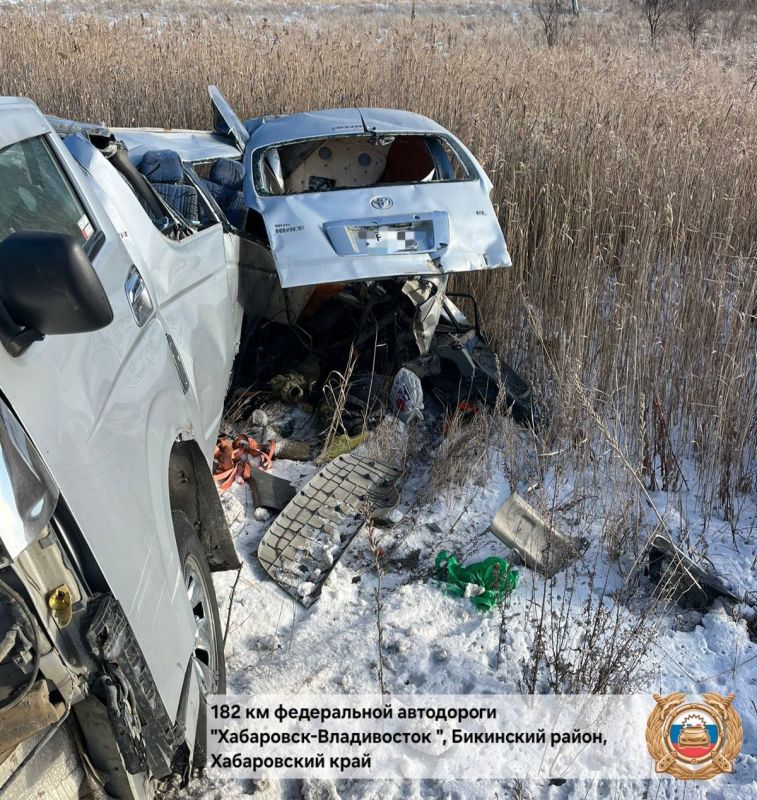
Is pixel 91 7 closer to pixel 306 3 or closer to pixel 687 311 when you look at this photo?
pixel 306 3

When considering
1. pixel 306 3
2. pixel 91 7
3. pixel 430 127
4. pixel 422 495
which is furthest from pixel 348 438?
pixel 306 3

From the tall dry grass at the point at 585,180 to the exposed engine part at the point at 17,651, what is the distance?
2543 millimetres

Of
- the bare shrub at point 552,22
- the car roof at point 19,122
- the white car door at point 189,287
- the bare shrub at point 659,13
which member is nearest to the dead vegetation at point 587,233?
the white car door at point 189,287

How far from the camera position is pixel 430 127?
4.44 meters

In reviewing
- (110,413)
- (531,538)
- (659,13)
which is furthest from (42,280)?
(659,13)

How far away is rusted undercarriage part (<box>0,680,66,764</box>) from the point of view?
115 cm

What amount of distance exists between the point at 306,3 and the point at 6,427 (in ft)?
87.7

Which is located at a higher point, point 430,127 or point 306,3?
point 430,127

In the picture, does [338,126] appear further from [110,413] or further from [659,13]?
[659,13]

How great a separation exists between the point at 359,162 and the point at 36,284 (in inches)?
166

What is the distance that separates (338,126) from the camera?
4.37 meters

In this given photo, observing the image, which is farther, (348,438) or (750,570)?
(348,438)

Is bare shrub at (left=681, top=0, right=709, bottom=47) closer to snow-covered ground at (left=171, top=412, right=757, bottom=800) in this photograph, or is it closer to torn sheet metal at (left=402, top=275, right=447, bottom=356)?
torn sheet metal at (left=402, top=275, right=447, bottom=356)

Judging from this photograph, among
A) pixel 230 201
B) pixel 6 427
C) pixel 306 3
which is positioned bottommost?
pixel 306 3
